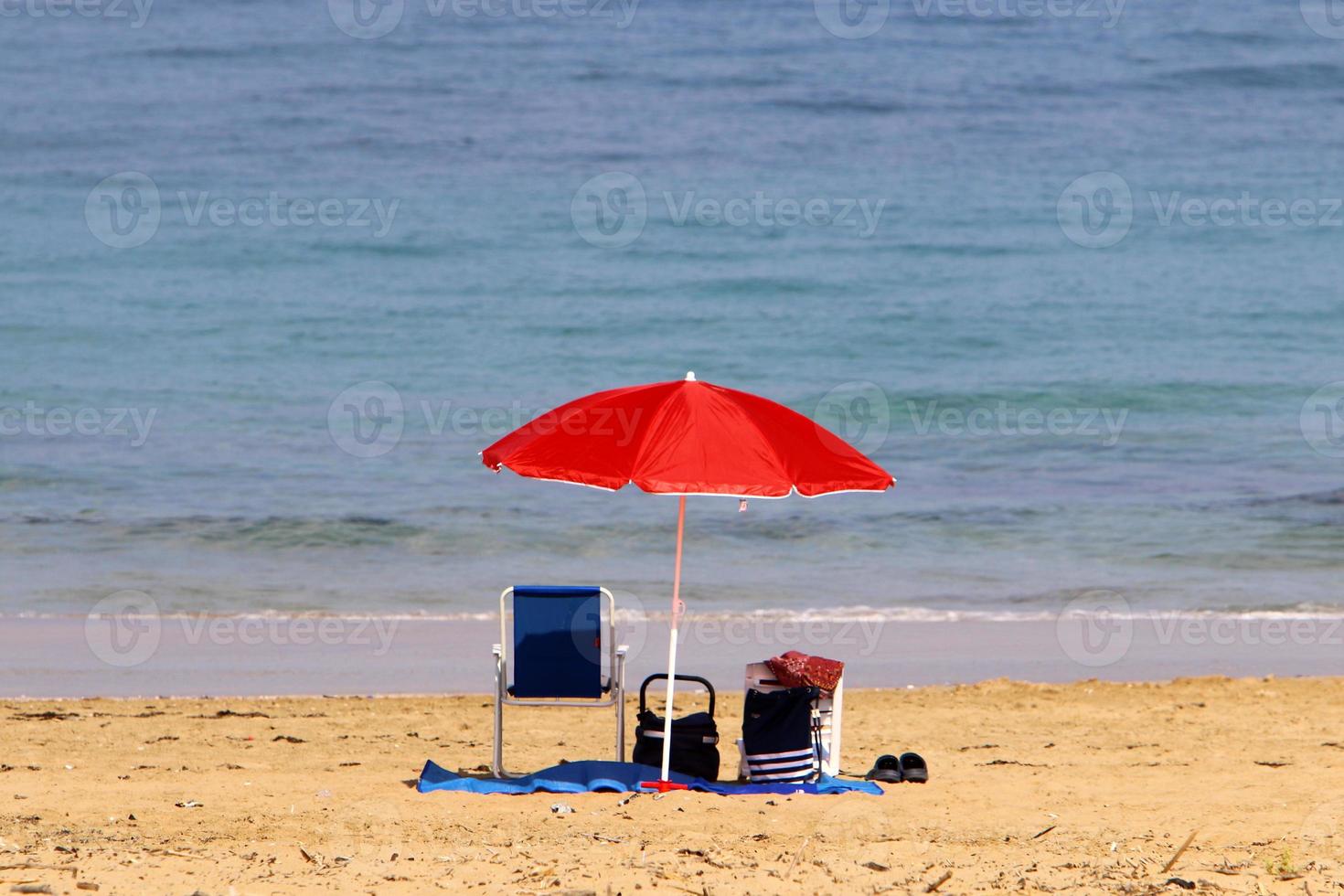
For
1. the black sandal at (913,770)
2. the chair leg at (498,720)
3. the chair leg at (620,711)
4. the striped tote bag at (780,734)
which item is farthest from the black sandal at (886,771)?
the chair leg at (498,720)

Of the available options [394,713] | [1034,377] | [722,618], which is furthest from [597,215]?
[394,713]

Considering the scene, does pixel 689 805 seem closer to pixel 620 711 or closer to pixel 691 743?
pixel 691 743

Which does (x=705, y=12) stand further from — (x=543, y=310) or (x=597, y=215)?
(x=543, y=310)

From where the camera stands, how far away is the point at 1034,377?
1842cm

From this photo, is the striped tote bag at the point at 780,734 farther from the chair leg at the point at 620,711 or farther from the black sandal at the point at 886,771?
the chair leg at the point at 620,711

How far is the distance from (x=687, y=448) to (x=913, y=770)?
1.87 metres

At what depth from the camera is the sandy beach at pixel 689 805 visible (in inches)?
170

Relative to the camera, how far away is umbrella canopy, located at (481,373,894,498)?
16.3 feet

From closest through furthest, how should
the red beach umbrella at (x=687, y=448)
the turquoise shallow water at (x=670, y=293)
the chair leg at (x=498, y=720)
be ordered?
the red beach umbrella at (x=687, y=448) < the chair leg at (x=498, y=720) < the turquoise shallow water at (x=670, y=293)

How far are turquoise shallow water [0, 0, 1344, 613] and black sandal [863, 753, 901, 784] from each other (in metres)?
3.92

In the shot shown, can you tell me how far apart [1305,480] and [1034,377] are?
5031 millimetres

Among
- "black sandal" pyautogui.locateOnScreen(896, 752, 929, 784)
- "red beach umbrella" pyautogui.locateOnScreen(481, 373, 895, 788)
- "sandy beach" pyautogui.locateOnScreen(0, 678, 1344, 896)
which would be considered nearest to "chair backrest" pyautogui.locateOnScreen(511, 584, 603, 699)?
"sandy beach" pyautogui.locateOnScreen(0, 678, 1344, 896)

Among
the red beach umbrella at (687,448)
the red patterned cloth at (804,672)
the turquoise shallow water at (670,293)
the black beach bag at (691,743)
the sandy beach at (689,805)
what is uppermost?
the turquoise shallow water at (670,293)

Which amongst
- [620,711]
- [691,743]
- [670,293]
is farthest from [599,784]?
[670,293]
